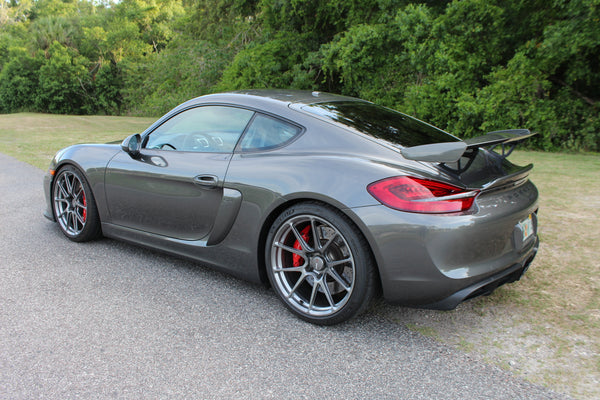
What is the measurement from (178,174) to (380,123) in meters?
1.49

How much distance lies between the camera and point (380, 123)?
11.4ft

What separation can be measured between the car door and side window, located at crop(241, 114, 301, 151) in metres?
0.09

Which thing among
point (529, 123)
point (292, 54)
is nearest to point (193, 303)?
point (529, 123)

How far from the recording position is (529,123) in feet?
39.4

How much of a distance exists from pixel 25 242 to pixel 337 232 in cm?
328

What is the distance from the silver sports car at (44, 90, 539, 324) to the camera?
8.85 feet

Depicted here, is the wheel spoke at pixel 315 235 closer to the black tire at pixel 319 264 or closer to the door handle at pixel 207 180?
the black tire at pixel 319 264

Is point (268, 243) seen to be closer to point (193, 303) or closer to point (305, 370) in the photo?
point (193, 303)

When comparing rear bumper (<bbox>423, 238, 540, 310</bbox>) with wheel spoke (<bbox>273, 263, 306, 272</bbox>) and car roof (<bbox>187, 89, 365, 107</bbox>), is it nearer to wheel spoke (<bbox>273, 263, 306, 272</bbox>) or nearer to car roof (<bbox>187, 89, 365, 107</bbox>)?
wheel spoke (<bbox>273, 263, 306, 272</bbox>)

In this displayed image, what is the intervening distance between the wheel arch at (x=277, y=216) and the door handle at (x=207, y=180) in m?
0.49

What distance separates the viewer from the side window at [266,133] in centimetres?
333

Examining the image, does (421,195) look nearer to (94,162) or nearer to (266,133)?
(266,133)

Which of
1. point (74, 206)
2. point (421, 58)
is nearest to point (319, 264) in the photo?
point (74, 206)

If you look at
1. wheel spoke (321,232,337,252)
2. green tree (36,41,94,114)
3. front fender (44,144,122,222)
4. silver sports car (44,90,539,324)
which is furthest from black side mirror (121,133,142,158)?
green tree (36,41,94,114)
